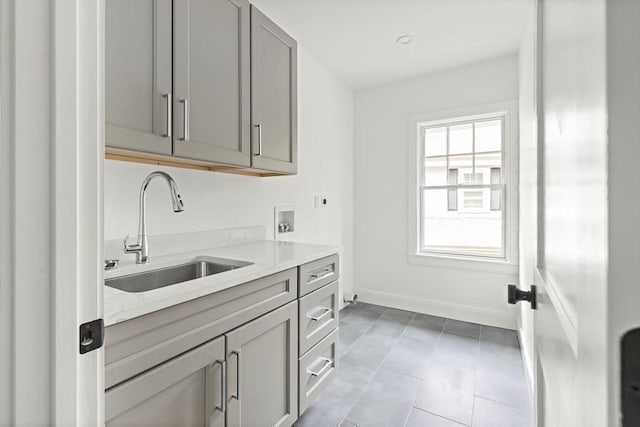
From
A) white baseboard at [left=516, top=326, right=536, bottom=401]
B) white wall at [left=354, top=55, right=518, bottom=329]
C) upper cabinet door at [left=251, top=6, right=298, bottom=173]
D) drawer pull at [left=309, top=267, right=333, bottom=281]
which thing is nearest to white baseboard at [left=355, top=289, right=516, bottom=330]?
white wall at [left=354, top=55, right=518, bottom=329]

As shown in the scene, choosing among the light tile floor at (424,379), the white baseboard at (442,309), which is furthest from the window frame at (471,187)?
the light tile floor at (424,379)

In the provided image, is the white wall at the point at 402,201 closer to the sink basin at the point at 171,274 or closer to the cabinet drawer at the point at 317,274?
the cabinet drawer at the point at 317,274

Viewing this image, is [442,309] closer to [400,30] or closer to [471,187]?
[471,187]

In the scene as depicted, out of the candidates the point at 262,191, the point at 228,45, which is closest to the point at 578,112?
the point at 228,45

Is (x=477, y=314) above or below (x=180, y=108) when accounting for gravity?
below

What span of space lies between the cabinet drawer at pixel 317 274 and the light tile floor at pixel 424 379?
2.40 ft

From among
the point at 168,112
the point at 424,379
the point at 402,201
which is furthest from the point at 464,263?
the point at 168,112

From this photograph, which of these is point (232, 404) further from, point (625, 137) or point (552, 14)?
point (552, 14)

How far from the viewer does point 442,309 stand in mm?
3158

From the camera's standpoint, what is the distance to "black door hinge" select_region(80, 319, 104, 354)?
1.84 feet

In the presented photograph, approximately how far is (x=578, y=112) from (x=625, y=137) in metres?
0.16

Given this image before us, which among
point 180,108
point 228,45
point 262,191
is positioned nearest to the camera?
point 180,108

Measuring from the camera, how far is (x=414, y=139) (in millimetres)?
3281
